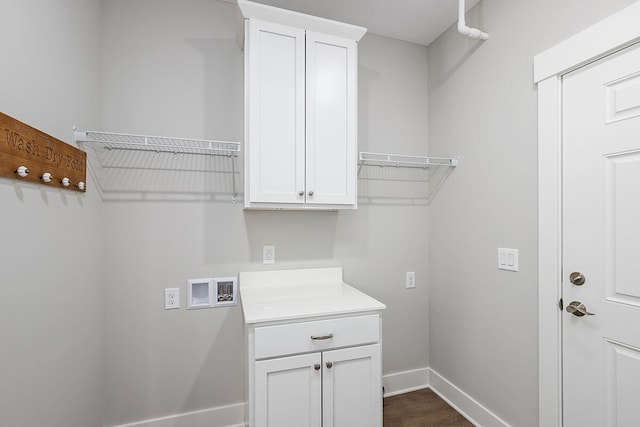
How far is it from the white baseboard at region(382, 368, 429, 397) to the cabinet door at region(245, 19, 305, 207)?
156 cm

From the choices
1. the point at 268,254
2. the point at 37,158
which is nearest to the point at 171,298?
the point at 268,254

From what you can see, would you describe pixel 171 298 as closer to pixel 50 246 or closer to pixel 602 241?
pixel 50 246

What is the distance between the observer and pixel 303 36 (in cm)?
170

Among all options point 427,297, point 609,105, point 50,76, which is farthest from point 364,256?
point 50,76

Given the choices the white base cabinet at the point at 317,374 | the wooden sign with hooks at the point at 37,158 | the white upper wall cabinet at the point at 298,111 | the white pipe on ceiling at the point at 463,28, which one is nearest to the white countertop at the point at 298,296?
the white base cabinet at the point at 317,374

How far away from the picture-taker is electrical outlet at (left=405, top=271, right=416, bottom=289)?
7.69 ft

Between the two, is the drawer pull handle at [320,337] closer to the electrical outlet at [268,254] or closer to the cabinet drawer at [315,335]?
the cabinet drawer at [315,335]

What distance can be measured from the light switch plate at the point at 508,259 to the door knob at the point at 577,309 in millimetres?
310

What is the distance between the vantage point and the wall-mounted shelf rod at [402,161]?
2.12m

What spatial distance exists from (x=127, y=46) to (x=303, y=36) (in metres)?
1.01

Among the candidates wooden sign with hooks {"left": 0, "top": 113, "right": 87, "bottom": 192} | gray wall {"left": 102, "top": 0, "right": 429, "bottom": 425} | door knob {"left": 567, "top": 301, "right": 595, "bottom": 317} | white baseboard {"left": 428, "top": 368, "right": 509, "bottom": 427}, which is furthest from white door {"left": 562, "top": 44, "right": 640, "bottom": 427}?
wooden sign with hooks {"left": 0, "top": 113, "right": 87, "bottom": 192}

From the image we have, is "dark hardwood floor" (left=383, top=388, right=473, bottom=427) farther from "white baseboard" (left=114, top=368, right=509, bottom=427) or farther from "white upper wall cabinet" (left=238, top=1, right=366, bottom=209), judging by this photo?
"white upper wall cabinet" (left=238, top=1, right=366, bottom=209)

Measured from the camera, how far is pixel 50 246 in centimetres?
123

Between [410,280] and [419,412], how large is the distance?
868 millimetres
